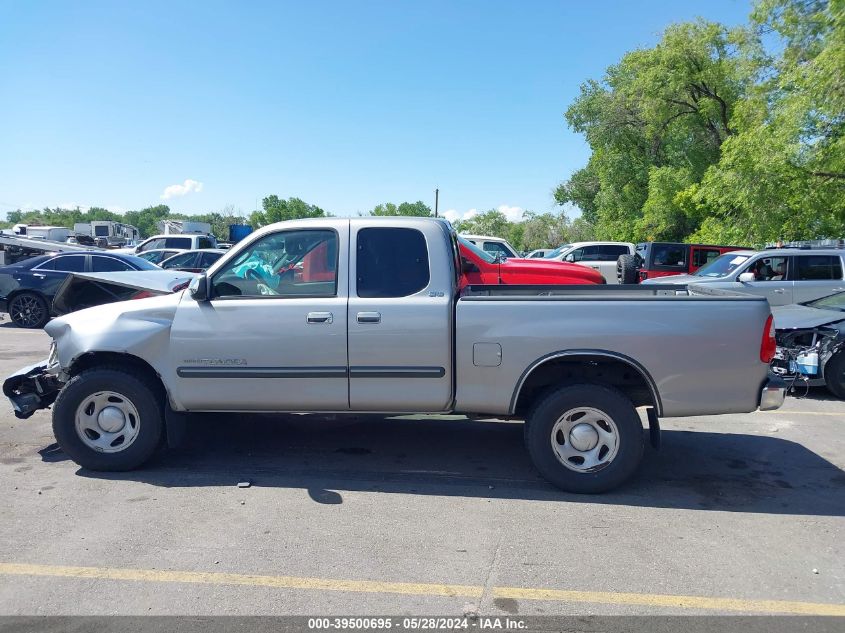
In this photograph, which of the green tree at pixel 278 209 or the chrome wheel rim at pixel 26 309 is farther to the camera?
the green tree at pixel 278 209

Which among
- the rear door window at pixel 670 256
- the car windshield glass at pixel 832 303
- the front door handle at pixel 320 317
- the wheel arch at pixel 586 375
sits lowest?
the wheel arch at pixel 586 375

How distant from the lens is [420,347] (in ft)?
15.8

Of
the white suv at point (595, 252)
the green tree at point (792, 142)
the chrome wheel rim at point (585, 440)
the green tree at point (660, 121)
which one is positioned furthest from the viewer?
the green tree at point (660, 121)

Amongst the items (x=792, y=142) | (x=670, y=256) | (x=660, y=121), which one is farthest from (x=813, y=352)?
(x=660, y=121)

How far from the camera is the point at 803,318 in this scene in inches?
319

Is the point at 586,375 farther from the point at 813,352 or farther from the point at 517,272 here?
the point at 813,352

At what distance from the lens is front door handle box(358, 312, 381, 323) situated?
485cm

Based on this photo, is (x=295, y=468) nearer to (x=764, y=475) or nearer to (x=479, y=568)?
(x=479, y=568)

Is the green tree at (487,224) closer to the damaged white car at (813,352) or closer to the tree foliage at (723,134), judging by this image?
the tree foliage at (723,134)

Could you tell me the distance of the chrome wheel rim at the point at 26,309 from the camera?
13.7m

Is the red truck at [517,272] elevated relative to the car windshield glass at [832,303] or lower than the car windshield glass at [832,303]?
elevated

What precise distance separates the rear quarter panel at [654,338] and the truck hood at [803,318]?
12.3 ft

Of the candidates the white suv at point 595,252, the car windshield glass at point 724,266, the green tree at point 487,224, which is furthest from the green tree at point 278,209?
the car windshield glass at point 724,266

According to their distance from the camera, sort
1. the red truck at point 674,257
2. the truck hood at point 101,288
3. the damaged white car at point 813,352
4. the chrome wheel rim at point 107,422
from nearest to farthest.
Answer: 1. the chrome wheel rim at point 107,422
2. the truck hood at point 101,288
3. the damaged white car at point 813,352
4. the red truck at point 674,257
